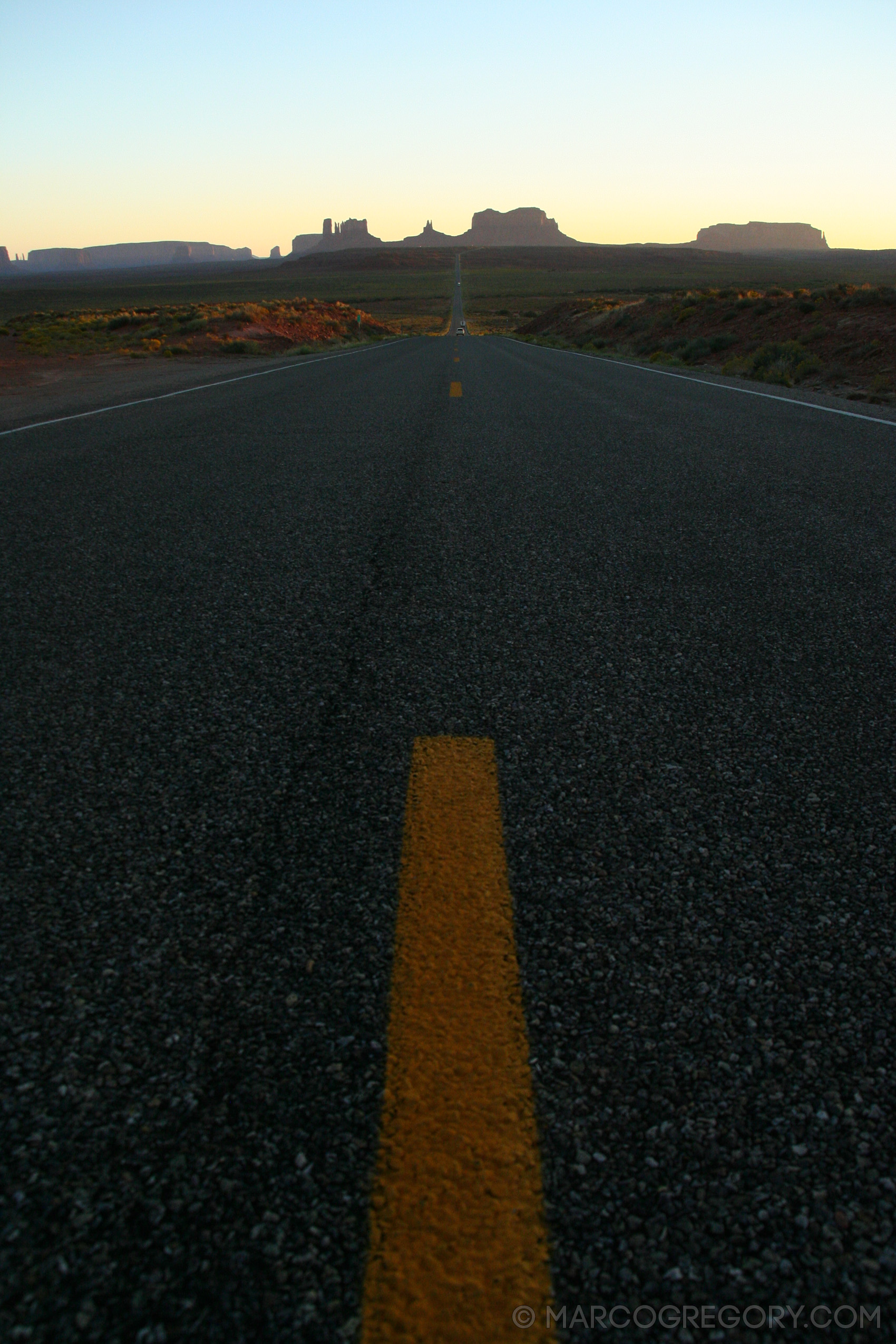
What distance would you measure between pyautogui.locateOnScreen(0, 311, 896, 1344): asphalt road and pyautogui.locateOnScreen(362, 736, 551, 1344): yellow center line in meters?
0.03

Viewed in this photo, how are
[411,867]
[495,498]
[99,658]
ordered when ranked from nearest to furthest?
[411,867]
[99,658]
[495,498]

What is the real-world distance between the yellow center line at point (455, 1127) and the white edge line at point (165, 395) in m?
7.50

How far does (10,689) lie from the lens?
259 centimetres

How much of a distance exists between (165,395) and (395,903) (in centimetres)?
1081

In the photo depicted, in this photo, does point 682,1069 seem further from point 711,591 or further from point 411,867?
point 711,591

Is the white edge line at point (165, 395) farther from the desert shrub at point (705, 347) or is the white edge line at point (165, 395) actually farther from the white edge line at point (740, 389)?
the desert shrub at point (705, 347)

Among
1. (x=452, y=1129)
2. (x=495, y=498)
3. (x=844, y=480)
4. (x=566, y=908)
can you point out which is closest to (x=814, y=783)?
(x=566, y=908)

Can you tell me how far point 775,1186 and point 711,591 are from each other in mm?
2631

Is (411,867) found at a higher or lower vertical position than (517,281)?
lower

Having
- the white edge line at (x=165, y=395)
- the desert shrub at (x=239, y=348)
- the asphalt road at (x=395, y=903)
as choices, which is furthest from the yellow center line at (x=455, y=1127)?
the desert shrub at (x=239, y=348)

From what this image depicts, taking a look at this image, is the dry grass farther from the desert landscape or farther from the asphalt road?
the asphalt road

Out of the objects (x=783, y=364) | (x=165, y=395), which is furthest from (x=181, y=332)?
(x=783, y=364)

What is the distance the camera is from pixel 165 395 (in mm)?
10984

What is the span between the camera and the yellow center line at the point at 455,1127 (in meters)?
0.97
